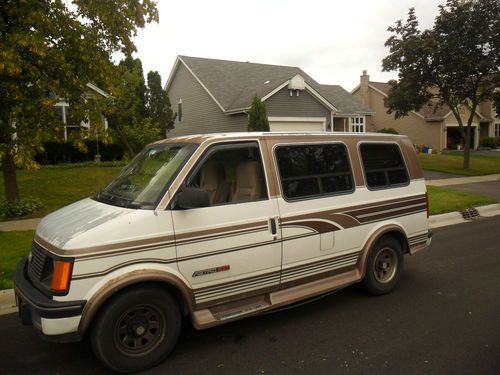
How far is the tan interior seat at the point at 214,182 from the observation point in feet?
13.2

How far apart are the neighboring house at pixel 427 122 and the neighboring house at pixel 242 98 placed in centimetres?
1072

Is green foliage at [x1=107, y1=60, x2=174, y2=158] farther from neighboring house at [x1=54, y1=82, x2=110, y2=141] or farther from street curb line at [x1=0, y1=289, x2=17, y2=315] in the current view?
street curb line at [x1=0, y1=289, x2=17, y2=315]

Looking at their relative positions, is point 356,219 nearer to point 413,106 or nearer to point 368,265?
point 368,265

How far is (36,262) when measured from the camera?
12.1 feet

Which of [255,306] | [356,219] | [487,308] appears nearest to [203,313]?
[255,306]

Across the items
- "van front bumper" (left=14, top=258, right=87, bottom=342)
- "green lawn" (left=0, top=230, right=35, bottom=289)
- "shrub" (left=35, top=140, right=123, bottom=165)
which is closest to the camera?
"van front bumper" (left=14, top=258, right=87, bottom=342)

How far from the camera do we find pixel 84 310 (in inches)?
A: 126

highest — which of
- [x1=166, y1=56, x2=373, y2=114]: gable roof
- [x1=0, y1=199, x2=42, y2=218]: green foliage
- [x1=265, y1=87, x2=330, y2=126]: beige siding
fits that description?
[x1=166, y1=56, x2=373, y2=114]: gable roof

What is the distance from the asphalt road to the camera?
3549 millimetres

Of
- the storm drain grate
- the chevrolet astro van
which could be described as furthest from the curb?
the chevrolet astro van

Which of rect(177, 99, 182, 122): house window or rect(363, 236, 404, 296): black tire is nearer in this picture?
rect(363, 236, 404, 296): black tire

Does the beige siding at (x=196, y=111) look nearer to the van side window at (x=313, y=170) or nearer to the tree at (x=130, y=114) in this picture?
the tree at (x=130, y=114)

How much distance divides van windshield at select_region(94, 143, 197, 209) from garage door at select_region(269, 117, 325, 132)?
56.0ft

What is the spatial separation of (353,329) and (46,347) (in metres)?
3.09
